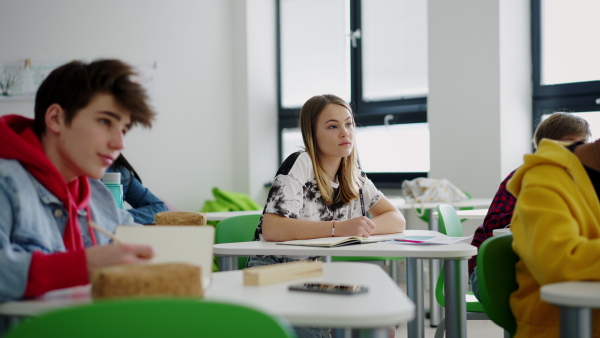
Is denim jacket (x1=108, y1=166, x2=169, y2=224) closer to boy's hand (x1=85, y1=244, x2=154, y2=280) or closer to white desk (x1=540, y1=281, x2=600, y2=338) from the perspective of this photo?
boy's hand (x1=85, y1=244, x2=154, y2=280)

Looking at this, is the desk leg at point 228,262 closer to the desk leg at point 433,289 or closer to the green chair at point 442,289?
the green chair at point 442,289

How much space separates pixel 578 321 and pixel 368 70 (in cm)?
457

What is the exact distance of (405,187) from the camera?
448 centimetres

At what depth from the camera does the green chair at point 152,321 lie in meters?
0.84

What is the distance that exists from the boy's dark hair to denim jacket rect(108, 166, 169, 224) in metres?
1.92

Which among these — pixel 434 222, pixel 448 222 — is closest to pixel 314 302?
pixel 448 222

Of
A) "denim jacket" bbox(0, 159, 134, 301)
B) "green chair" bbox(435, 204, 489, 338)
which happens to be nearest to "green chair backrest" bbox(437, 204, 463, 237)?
"green chair" bbox(435, 204, 489, 338)

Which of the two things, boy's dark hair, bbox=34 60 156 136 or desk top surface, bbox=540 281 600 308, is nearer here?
desk top surface, bbox=540 281 600 308

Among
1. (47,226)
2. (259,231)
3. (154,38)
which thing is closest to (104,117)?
(47,226)

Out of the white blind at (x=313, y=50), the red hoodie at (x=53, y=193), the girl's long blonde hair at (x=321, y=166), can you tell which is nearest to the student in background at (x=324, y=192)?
the girl's long blonde hair at (x=321, y=166)

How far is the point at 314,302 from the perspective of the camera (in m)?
1.18

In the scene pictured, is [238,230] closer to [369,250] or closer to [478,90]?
[369,250]

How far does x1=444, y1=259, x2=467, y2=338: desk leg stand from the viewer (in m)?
1.96

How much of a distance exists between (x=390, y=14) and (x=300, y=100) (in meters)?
1.19
